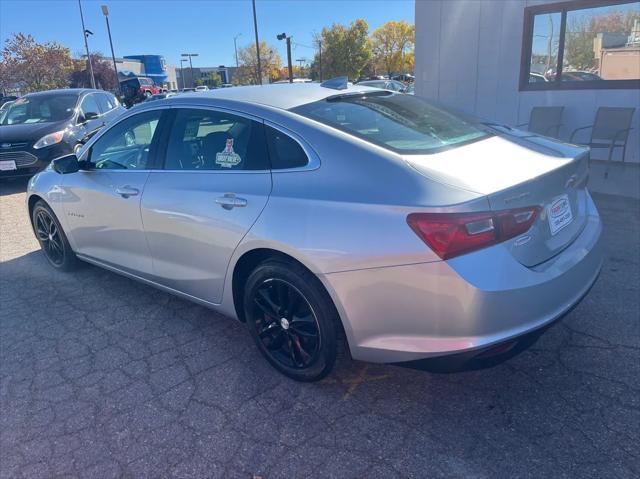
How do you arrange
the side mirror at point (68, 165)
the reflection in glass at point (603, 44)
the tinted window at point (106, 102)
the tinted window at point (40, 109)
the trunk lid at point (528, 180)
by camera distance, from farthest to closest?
the tinted window at point (106, 102)
the tinted window at point (40, 109)
the reflection in glass at point (603, 44)
the side mirror at point (68, 165)
the trunk lid at point (528, 180)

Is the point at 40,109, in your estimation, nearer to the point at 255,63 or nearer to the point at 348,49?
the point at 348,49

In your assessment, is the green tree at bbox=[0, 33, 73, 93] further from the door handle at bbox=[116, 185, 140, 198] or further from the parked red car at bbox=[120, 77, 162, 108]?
the door handle at bbox=[116, 185, 140, 198]

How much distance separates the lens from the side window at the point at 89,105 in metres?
9.64

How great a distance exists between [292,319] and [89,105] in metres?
9.08

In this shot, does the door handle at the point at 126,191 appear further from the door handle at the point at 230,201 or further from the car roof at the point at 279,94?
the door handle at the point at 230,201

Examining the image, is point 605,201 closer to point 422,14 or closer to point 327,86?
point 327,86

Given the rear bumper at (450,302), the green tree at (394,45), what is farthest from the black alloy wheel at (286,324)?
the green tree at (394,45)

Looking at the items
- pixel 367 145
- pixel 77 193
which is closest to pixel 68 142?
pixel 77 193

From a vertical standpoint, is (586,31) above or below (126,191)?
above

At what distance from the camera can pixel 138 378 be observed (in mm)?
A: 2887

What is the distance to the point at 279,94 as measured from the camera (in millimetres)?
2992

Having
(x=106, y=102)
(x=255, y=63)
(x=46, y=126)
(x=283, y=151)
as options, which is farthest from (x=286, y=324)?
(x=255, y=63)

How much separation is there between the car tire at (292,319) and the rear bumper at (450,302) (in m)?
0.13

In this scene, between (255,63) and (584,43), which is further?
(255,63)
